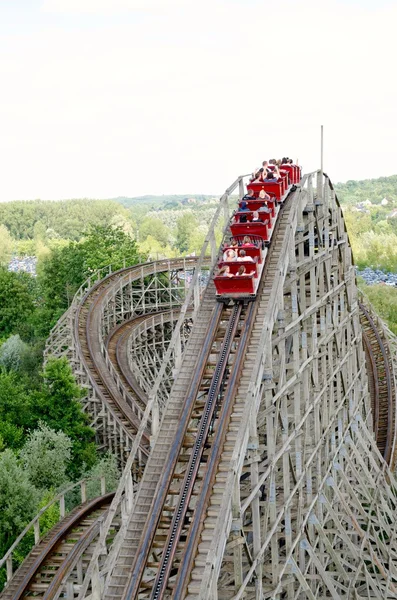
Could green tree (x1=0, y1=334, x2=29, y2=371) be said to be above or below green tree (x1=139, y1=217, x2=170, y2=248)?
above

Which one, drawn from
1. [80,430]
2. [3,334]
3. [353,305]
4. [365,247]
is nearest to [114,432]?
[80,430]

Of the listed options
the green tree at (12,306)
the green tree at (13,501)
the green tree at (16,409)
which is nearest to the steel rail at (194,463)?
the green tree at (13,501)

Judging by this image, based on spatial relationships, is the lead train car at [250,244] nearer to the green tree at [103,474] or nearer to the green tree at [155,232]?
the green tree at [103,474]

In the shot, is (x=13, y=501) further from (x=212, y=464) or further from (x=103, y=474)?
(x=212, y=464)

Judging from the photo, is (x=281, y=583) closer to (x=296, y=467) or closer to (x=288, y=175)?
(x=296, y=467)

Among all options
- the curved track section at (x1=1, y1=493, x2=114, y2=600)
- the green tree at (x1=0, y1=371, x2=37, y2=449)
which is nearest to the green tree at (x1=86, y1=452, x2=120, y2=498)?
the curved track section at (x1=1, y1=493, x2=114, y2=600)

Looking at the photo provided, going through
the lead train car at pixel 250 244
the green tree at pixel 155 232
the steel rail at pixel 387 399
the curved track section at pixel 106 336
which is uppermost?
the lead train car at pixel 250 244

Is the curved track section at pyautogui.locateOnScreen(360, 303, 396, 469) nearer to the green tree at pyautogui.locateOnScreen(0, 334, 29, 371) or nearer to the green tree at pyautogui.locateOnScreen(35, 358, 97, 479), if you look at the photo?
the green tree at pyautogui.locateOnScreen(35, 358, 97, 479)
